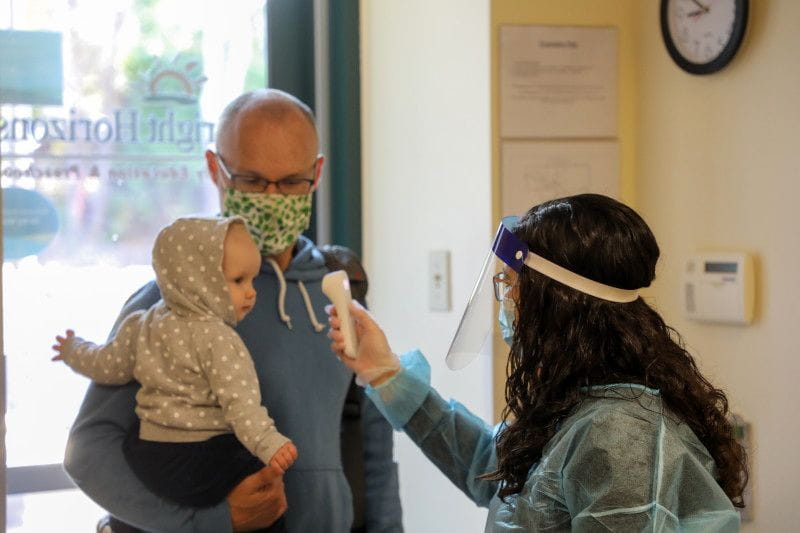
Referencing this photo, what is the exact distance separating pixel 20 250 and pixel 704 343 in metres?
1.59

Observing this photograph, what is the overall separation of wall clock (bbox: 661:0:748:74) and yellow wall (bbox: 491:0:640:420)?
17cm

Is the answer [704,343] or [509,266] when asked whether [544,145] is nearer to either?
[704,343]

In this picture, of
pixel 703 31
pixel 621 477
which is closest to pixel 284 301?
pixel 621 477

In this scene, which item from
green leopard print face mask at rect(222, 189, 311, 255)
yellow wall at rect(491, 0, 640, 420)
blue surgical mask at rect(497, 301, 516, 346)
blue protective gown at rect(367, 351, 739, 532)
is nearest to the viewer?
blue protective gown at rect(367, 351, 739, 532)

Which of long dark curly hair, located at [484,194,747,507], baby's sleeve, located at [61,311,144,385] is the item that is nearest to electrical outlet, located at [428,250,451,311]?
baby's sleeve, located at [61,311,144,385]

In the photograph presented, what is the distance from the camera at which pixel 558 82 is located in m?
2.41

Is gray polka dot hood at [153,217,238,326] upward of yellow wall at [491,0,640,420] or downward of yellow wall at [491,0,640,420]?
downward

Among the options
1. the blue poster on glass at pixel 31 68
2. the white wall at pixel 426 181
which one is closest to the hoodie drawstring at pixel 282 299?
the white wall at pixel 426 181

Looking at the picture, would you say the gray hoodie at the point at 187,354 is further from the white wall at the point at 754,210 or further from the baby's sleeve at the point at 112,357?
the white wall at the point at 754,210

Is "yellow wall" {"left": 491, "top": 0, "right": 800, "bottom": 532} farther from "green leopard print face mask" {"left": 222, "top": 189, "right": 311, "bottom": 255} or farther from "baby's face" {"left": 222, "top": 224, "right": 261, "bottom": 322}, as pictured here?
"baby's face" {"left": 222, "top": 224, "right": 261, "bottom": 322}

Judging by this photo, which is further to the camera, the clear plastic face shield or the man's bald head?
the man's bald head

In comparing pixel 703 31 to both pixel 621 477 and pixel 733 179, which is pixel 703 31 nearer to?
pixel 733 179

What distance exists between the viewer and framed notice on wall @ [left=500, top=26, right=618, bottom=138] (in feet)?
7.72

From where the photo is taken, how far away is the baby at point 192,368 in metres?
1.66
